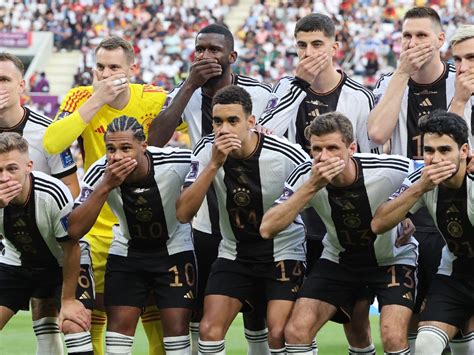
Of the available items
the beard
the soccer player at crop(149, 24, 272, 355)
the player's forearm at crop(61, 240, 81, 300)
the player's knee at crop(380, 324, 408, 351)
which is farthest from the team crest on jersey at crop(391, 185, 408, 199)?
the player's forearm at crop(61, 240, 81, 300)

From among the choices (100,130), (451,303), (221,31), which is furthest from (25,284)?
(451,303)

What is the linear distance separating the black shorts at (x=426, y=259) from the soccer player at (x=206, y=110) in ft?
3.83

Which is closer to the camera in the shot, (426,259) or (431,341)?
(431,341)

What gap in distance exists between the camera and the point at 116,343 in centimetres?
715

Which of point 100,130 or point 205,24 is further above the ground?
point 205,24

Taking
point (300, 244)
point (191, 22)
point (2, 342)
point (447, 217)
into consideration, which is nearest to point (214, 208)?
point (300, 244)

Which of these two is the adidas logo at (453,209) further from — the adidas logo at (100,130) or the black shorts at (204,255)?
the adidas logo at (100,130)

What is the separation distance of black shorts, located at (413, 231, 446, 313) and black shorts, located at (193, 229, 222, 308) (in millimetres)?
1456

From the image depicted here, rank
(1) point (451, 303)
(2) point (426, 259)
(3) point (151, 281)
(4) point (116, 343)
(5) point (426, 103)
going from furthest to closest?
(5) point (426, 103) < (2) point (426, 259) < (3) point (151, 281) < (4) point (116, 343) < (1) point (451, 303)

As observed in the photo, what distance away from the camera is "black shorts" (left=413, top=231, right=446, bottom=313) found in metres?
7.48

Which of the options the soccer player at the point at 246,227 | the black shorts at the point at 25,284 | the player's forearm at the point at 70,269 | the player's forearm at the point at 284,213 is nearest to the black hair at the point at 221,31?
the soccer player at the point at 246,227

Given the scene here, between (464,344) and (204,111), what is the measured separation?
251 centimetres

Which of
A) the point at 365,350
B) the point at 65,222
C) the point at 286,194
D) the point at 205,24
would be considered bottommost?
the point at 365,350

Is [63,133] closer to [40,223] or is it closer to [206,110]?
[40,223]
